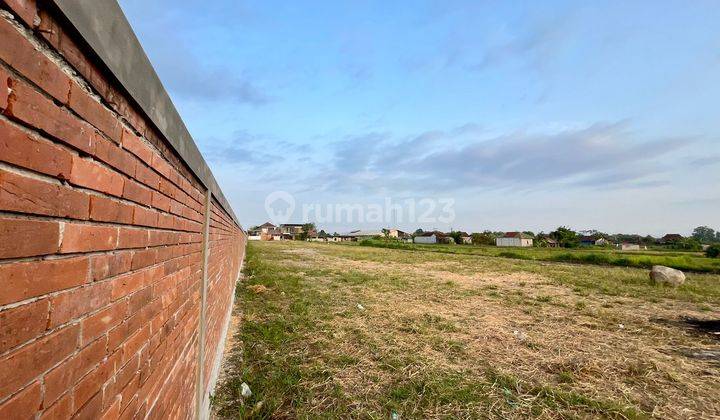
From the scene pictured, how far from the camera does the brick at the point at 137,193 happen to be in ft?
4.50

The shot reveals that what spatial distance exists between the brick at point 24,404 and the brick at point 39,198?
1.30ft

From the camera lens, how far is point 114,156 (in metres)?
1.25

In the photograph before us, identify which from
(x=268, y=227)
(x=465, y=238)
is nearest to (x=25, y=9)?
(x=465, y=238)

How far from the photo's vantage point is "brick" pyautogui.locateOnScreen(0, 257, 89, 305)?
74 centimetres

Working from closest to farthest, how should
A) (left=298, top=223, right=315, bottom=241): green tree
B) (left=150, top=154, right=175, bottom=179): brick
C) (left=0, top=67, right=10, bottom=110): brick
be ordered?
1. (left=0, top=67, right=10, bottom=110): brick
2. (left=150, top=154, right=175, bottom=179): brick
3. (left=298, top=223, right=315, bottom=241): green tree

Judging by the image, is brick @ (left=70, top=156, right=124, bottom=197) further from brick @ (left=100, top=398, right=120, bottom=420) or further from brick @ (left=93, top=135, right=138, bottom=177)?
brick @ (left=100, top=398, right=120, bottom=420)

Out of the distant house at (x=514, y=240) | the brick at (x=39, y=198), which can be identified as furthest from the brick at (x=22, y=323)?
the distant house at (x=514, y=240)

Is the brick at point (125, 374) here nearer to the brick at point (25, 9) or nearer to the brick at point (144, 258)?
the brick at point (144, 258)

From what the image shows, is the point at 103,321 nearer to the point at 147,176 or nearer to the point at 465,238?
the point at 147,176

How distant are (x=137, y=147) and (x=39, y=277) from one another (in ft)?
2.49

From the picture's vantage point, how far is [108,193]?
122 cm

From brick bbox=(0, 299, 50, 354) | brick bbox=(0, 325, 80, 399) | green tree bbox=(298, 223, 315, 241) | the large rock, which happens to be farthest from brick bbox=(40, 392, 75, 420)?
green tree bbox=(298, 223, 315, 241)

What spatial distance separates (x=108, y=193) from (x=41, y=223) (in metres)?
0.38

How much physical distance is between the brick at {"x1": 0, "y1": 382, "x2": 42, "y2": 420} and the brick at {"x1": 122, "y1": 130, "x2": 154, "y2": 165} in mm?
837
